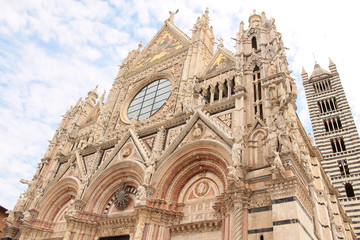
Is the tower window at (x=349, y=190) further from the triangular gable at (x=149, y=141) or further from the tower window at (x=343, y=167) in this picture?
the triangular gable at (x=149, y=141)

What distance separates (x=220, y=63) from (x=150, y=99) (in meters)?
4.67

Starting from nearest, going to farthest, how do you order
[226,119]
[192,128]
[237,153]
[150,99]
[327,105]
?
1. [237,153]
2. [226,119]
3. [192,128]
4. [150,99]
5. [327,105]

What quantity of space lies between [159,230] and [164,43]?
45.7 feet

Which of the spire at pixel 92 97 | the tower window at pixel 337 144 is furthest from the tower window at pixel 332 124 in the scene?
the spire at pixel 92 97

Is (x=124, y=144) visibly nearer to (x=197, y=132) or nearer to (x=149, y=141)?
(x=149, y=141)

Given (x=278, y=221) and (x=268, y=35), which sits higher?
(x=268, y=35)

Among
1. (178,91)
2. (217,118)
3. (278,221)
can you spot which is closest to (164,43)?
(178,91)

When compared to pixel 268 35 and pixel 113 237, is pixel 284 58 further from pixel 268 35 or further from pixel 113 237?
pixel 113 237

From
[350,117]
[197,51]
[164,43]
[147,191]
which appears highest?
[350,117]

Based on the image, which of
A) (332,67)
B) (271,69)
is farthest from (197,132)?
(332,67)

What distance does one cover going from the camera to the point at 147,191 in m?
10.8

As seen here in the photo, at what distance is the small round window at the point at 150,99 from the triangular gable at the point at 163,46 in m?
2.27

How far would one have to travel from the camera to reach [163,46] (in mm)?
20188

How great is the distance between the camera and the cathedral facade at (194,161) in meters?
8.38
